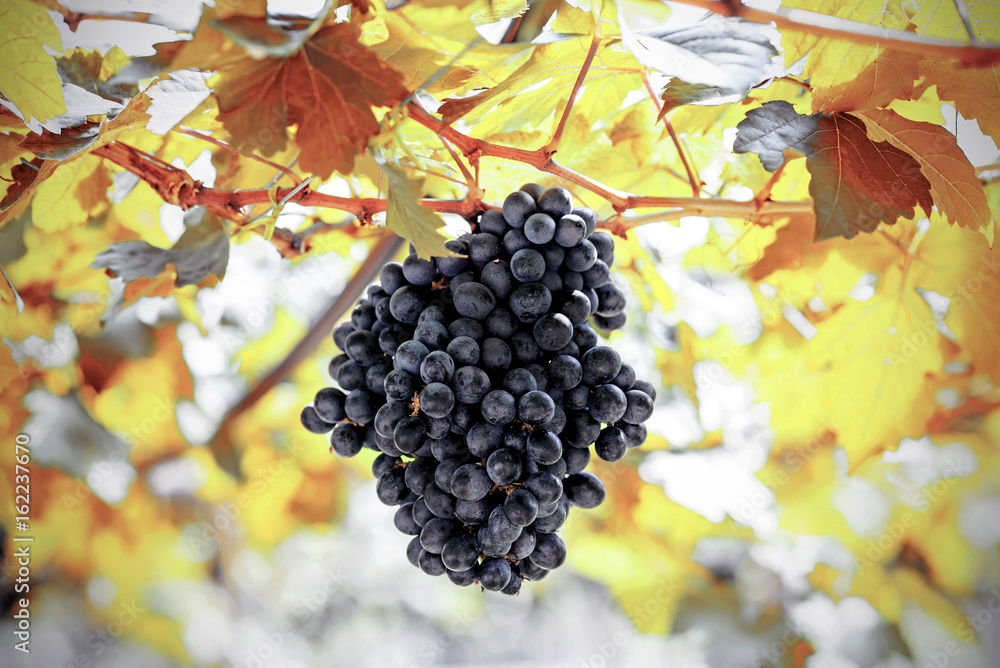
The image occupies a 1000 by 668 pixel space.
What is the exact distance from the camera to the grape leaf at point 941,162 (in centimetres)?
45

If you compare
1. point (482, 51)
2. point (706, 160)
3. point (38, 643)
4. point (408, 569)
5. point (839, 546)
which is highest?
point (482, 51)

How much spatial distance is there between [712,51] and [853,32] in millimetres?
101

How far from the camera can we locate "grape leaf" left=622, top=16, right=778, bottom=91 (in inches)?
13.2

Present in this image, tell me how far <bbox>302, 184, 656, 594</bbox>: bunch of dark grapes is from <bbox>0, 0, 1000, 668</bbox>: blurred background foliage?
0.08 m

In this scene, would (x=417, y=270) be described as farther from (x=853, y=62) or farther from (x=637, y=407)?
(x=853, y=62)

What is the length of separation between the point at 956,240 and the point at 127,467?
4.61ft

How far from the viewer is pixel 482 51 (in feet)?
1.30

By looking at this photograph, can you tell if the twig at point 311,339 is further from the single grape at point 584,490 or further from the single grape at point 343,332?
the single grape at point 584,490

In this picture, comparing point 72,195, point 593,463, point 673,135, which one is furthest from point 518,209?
point 593,463

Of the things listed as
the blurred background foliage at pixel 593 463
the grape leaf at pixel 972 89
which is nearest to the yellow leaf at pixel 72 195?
the blurred background foliage at pixel 593 463

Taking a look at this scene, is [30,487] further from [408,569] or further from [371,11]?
[371,11]

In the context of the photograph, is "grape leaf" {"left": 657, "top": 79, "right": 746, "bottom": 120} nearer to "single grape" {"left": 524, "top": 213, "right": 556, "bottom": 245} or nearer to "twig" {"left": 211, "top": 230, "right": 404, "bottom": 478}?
"single grape" {"left": 524, "top": 213, "right": 556, "bottom": 245}

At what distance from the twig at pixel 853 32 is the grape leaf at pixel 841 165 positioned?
0.27 ft

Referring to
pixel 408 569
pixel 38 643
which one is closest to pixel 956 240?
pixel 408 569
